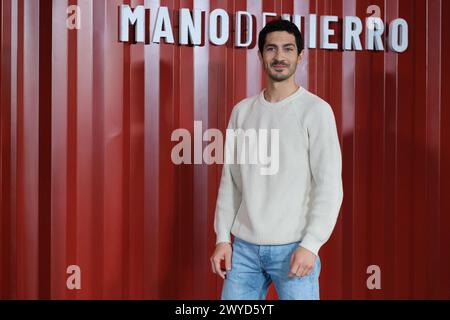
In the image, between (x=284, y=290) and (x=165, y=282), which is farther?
(x=165, y=282)

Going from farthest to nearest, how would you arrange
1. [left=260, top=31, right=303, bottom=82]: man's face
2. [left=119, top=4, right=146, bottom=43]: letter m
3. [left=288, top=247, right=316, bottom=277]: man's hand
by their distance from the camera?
[left=119, top=4, right=146, bottom=43]: letter m < [left=260, top=31, right=303, bottom=82]: man's face < [left=288, top=247, right=316, bottom=277]: man's hand

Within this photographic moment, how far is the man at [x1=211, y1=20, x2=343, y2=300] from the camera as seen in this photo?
1.53 m

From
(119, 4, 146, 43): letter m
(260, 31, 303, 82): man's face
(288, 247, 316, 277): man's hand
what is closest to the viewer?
(288, 247, 316, 277): man's hand

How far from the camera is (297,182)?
1.57 m

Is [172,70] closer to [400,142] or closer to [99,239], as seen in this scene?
[99,239]

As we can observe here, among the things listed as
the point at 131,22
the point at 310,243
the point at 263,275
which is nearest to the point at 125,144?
the point at 131,22

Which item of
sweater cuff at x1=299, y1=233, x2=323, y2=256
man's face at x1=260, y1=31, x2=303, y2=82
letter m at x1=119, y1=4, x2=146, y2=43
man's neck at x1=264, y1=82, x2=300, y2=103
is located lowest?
A: sweater cuff at x1=299, y1=233, x2=323, y2=256

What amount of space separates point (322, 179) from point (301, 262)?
25 centimetres

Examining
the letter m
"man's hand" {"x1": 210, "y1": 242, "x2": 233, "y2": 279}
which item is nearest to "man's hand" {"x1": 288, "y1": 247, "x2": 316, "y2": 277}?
"man's hand" {"x1": 210, "y1": 242, "x2": 233, "y2": 279}

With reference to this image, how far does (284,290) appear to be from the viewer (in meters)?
1.56

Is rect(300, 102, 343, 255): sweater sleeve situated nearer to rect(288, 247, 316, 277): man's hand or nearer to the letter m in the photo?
rect(288, 247, 316, 277): man's hand

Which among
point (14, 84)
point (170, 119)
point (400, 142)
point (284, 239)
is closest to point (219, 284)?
point (170, 119)

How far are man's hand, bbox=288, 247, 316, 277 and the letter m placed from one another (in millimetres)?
1333

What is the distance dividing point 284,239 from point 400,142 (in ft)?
4.05
